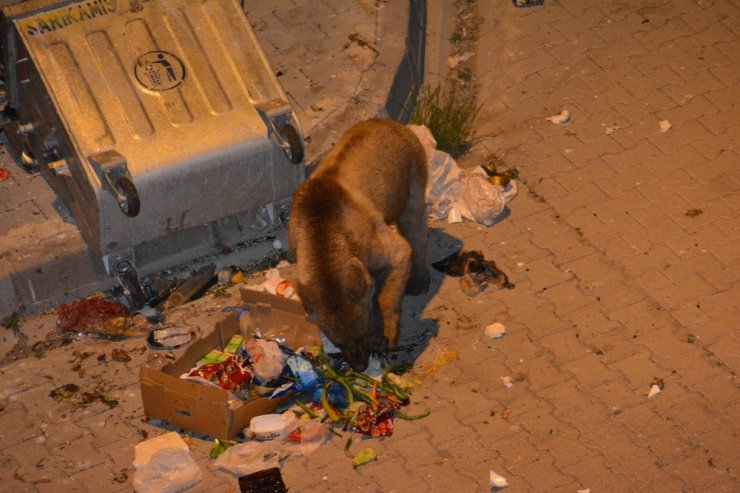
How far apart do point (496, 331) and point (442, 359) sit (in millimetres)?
543

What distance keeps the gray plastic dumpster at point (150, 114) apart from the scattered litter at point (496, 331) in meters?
2.12

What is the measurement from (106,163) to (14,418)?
2.26 m

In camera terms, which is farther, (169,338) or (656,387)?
(169,338)

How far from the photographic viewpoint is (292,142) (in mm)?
9422

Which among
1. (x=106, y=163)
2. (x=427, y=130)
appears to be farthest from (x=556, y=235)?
(x=106, y=163)

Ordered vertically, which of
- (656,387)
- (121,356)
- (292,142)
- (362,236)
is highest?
(292,142)

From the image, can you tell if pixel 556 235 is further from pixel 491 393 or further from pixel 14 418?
pixel 14 418

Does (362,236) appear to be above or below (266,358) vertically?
above

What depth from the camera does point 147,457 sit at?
28.8ft

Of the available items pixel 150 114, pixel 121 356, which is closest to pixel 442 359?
pixel 121 356

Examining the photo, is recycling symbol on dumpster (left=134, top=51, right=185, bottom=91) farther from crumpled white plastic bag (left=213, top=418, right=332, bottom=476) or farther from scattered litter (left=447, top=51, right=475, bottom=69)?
scattered litter (left=447, top=51, right=475, bottom=69)

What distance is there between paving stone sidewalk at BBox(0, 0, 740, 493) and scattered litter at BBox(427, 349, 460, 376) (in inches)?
1.0

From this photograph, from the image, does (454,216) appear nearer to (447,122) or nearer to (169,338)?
(447,122)

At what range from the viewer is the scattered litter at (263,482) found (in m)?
8.54
